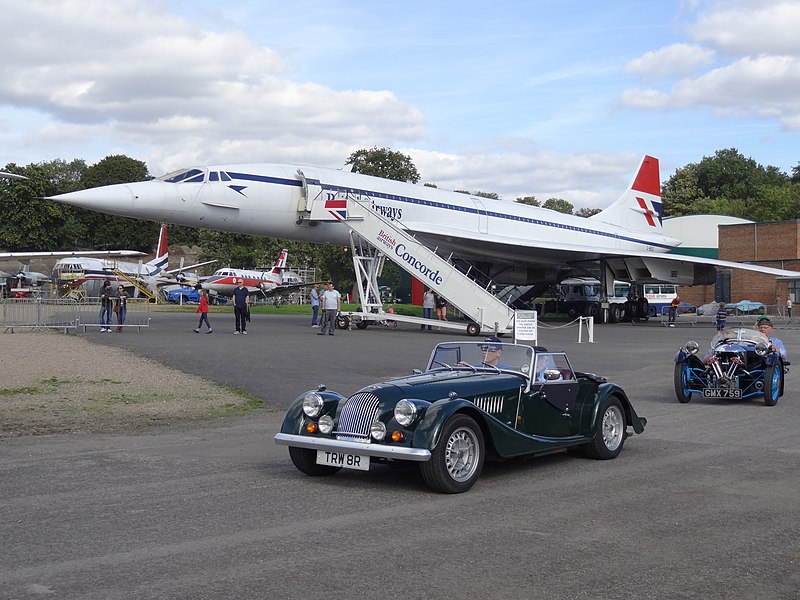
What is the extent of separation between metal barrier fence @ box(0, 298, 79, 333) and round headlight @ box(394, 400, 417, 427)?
83.8ft

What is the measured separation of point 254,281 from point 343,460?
62.8 m

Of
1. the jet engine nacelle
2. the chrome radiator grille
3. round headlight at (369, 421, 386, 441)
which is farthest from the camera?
the jet engine nacelle

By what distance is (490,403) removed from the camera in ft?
28.2

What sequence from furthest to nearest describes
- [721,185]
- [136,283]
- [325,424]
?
[721,185] → [136,283] → [325,424]

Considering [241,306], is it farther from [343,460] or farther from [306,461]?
[343,460]

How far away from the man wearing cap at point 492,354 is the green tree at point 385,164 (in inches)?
2274

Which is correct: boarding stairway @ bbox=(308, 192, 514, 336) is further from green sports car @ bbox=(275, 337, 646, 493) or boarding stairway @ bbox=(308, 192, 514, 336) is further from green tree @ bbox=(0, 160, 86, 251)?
green tree @ bbox=(0, 160, 86, 251)

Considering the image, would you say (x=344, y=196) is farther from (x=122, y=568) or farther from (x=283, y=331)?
(x=122, y=568)

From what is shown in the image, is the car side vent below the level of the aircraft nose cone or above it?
below

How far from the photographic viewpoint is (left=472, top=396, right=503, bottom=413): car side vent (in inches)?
334

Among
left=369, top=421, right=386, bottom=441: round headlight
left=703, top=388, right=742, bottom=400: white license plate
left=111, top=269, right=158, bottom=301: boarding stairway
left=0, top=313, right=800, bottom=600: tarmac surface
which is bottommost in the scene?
left=0, top=313, right=800, bottom=600: tarmac surface

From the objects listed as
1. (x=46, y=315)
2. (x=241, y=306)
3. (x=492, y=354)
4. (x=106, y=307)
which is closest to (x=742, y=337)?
(x=492, y=354)

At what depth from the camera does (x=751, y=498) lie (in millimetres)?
7824

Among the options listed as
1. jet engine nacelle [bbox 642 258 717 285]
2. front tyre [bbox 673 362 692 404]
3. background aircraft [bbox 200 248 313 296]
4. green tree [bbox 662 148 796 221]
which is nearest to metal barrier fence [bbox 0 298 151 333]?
front tyre [bbox 673 362 692 404]
